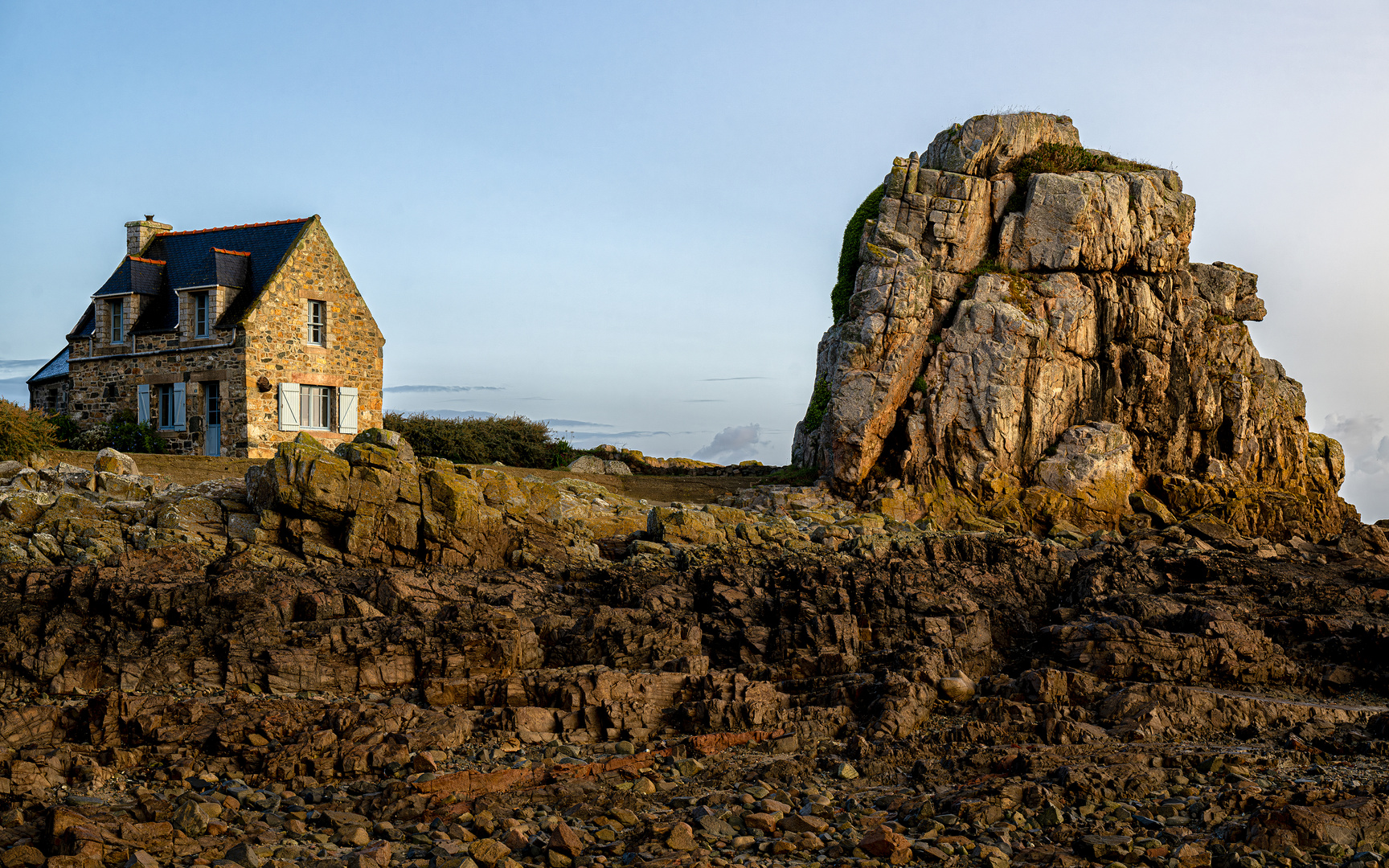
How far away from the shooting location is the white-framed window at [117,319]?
33.8m

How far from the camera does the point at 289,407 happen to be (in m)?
32.3

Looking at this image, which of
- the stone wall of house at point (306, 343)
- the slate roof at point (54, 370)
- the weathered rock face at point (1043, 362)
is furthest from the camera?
the slate roof at point (54, 370)

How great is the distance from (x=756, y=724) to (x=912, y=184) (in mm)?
24223

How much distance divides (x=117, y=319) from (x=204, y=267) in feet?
12.0

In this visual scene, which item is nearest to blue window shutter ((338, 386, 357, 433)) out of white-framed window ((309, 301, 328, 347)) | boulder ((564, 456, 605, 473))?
white-framed window ((309, 301, 328, 347))

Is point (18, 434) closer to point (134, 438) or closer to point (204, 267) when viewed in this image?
point (134, 438)

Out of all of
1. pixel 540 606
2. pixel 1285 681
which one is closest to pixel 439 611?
pixel 540 606

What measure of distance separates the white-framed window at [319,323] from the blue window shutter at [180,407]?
4.02 meters

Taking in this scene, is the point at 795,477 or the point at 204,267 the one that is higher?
the point at 204,267

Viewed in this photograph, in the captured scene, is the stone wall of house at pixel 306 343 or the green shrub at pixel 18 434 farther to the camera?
the stone wall of house at pixel 306 343

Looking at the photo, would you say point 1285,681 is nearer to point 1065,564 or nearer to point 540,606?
point 1065,564

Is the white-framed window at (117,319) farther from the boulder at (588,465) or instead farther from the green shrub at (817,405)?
the green shrub at (817,405)

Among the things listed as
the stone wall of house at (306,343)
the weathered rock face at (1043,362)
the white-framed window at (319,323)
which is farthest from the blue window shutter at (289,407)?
the weathered rock face at (1043,362)

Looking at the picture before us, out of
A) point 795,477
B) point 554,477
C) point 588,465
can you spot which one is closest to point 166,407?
point 554,477
